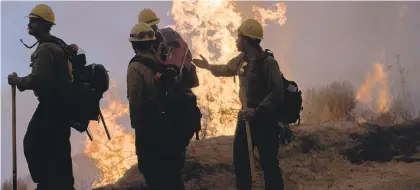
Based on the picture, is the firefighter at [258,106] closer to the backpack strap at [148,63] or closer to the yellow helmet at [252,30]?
the yellow helmet at [252,30]

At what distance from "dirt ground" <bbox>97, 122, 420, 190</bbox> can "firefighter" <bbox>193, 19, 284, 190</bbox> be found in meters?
2.05

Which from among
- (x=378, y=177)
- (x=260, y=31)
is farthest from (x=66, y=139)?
(x=378, y=177)

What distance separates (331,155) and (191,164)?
9.63ft

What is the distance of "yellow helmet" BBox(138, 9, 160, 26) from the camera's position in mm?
4551

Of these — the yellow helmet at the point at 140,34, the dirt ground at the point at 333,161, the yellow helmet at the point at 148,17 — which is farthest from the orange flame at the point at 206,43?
the yellow helmet at the point at 140,34

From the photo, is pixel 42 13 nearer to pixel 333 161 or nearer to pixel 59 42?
pixel 59 42

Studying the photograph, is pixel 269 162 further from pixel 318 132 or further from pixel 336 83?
pixel 336 83

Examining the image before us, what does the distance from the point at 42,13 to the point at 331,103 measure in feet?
30.2

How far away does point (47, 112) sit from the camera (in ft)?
12.5

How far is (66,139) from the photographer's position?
4.00 meters

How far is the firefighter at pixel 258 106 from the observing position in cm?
415

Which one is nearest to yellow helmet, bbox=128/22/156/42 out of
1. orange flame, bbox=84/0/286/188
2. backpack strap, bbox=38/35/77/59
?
backpack strap, bbox=38/35/77/59

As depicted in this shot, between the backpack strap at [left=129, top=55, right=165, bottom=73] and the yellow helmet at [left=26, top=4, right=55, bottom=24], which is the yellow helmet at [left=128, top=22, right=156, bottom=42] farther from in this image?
the yellow helmet at [left=26, top=4, right=55, bottom=24]

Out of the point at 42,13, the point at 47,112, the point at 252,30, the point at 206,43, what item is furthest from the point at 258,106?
the point at 206,43
